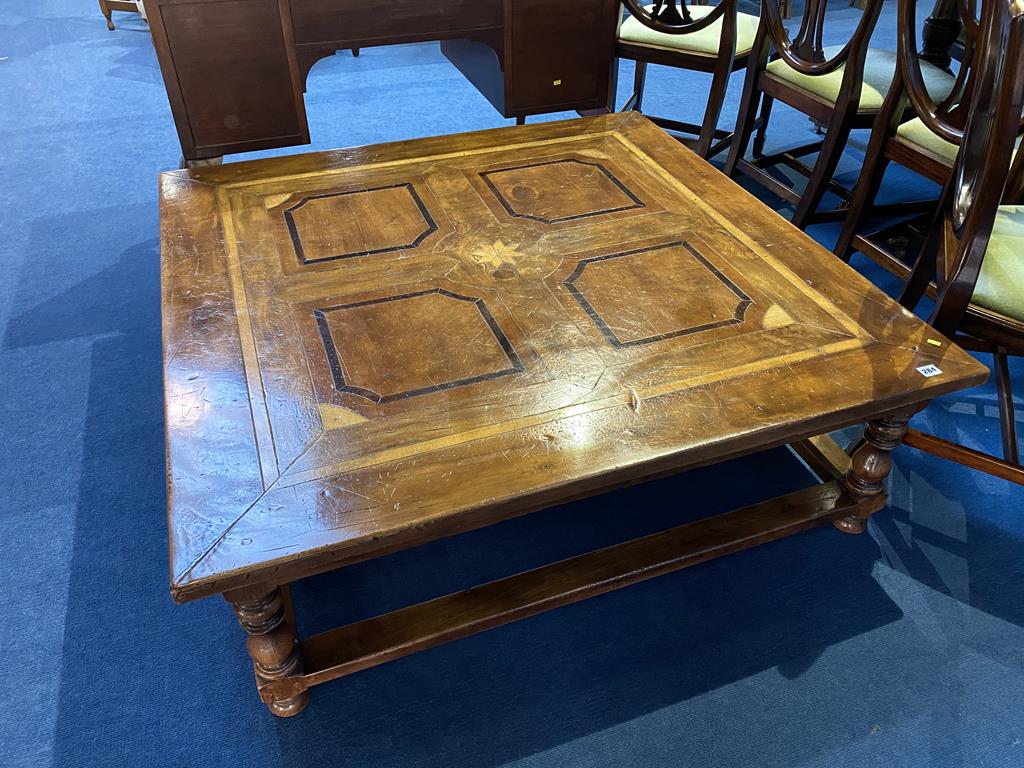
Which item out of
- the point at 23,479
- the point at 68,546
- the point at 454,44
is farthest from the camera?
the point at 454,44

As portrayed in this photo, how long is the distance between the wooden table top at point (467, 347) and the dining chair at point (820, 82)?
0.66 meters

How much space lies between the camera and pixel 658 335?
1.25 meters

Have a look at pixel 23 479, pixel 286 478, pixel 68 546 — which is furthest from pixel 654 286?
pixel 23 479

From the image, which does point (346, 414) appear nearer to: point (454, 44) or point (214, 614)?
point (214, 614)

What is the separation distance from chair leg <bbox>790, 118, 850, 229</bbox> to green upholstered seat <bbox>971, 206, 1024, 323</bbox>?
676mm

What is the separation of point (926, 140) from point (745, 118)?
70 centimetres

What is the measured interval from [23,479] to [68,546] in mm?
251

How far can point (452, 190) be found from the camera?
1672mm

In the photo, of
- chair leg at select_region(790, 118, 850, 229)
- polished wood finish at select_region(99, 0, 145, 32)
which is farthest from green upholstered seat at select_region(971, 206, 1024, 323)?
polished wood finish at select_region(99, 0, 145, 32)

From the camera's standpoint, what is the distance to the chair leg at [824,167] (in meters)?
2.15

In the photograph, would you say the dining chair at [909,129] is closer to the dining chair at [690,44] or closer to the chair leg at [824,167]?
the chair leg at [824,167]

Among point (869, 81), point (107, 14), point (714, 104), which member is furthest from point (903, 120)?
point (107, 14)

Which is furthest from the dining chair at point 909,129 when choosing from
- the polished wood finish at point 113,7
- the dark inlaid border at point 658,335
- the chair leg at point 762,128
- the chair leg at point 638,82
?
the polished wood finish at point 113,7

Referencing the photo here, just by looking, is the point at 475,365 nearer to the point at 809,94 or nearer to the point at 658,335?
the point at 658,335
